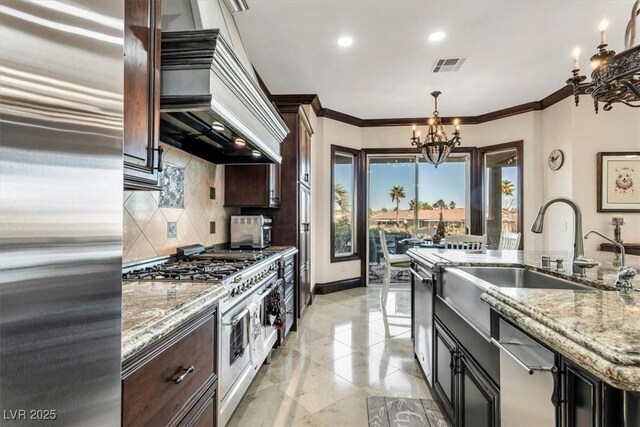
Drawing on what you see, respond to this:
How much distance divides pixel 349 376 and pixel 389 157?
4.29 meters

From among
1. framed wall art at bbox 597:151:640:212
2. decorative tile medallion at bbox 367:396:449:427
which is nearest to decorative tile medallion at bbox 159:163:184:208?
decorative tile medallion at bbox 367:396:449:427

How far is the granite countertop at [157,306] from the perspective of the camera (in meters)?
0.86

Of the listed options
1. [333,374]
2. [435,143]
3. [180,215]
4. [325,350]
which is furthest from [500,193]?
[180,215]

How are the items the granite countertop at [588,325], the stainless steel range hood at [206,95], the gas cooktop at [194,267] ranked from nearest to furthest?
the granite countertop at [588,325], the stainless steel range hood at [206,95], the gas cooktop at [194,267]

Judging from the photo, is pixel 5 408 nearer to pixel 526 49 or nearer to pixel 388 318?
pixel 388 318

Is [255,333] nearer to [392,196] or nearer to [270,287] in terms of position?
[270,287]

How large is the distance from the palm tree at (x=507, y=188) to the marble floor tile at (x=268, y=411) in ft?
16.1

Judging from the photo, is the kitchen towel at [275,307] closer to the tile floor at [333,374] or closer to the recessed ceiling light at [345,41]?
the tile floor at [333,374]

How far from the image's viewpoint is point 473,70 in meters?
3.83

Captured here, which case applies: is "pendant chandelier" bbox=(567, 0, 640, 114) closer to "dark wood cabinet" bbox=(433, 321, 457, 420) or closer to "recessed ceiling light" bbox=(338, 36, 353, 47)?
"dark wood cabinet" bbox=(433, 321, 457, 420)

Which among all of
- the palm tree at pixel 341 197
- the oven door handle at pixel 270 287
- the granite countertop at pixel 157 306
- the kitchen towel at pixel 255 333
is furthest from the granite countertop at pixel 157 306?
the palm tree at pixel 341 197

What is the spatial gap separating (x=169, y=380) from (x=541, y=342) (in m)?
1.13

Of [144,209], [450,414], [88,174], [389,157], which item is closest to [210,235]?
[144,209]

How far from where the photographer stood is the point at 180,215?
2420 millimetres
